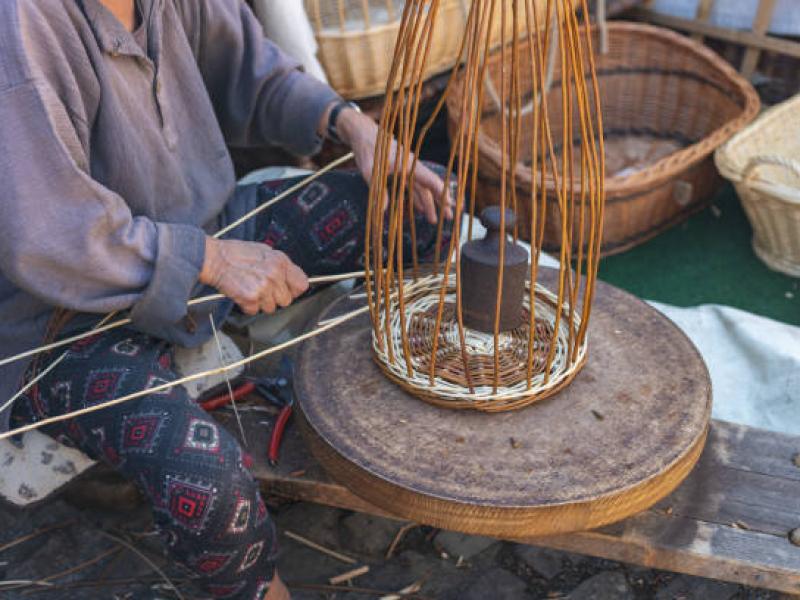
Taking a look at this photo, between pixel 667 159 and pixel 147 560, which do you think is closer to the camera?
pixel 147 560

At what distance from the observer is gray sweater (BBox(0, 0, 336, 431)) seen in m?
1.19

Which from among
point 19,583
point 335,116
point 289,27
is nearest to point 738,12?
point 289,27

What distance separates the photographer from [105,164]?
1390 mm

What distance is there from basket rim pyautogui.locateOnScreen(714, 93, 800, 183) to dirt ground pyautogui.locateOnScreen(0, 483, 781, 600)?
1.19m

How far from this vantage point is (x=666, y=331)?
153 cm

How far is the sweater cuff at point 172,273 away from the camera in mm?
1297

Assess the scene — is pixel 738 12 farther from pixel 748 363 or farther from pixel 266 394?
pixel 266 394

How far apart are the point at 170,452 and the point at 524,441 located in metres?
0.57

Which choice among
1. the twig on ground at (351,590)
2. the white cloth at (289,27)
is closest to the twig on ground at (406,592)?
the twig on ground at (351,590)

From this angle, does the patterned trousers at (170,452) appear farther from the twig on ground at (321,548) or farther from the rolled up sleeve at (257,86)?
the rolled up sleeve at (257,86)

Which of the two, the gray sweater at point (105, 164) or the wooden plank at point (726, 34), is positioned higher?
the gray sweater at point (105, 164)

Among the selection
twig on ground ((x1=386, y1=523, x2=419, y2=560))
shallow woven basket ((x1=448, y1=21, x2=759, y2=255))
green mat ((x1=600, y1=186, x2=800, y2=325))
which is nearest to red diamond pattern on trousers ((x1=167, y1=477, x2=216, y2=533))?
twig on ground ((x1=386, y1=523, x2=419, y2=560))

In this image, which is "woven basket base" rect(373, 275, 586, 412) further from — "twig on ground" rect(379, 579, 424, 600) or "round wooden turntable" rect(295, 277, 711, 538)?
"twig on ground" rect(379, 579, 424, 600)

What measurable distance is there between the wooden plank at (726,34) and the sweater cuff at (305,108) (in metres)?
2.04
